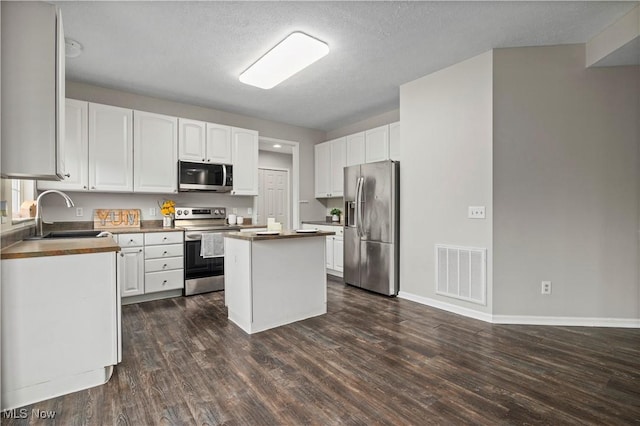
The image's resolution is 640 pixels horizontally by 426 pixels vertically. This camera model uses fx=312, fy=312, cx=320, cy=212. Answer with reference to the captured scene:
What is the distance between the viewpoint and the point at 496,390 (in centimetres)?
192

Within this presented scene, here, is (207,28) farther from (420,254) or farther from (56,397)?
(420,254)

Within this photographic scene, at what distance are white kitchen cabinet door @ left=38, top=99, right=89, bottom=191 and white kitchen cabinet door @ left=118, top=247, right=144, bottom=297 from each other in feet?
2.98

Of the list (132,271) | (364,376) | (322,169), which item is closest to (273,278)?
(364,376)

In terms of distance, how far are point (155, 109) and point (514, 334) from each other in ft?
16.2

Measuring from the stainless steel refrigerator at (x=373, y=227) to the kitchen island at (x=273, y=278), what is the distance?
1053 mm

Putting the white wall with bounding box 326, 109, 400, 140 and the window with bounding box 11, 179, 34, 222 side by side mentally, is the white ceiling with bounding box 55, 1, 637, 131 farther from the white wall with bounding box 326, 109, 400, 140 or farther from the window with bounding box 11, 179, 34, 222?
the window with bounding box 11, 179, 34, 222

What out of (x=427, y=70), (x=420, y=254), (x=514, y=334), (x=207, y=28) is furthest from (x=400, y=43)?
(x=514, y=334)

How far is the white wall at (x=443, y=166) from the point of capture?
10.3 ft

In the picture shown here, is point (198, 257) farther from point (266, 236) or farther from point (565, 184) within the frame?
point (565, 184)

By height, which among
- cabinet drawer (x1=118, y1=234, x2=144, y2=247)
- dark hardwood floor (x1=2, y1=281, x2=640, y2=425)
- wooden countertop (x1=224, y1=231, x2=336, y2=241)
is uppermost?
wooden countertop (x1=224, y1=231, x2=336, y2=241)

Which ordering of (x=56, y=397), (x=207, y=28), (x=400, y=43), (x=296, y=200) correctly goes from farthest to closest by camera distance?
(x=296, y=200) → (x=400, y=43) → (x=207, y=28) → (x=56, y=397)

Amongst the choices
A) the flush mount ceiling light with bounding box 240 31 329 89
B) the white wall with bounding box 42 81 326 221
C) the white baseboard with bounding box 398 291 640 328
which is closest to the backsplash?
the white wall with bounding box 42 81 326 221

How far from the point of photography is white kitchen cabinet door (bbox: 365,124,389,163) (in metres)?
4.54

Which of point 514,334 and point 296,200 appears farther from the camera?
point 296,200
